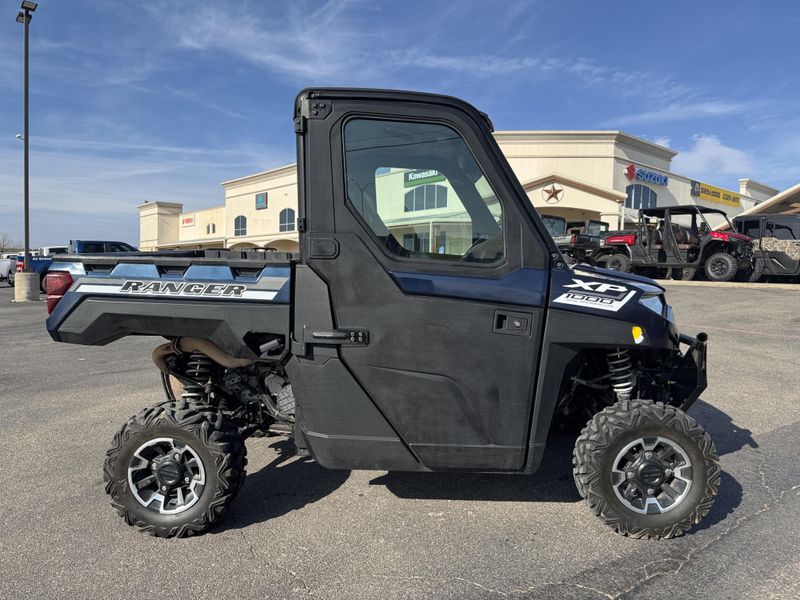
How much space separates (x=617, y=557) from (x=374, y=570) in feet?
4.14

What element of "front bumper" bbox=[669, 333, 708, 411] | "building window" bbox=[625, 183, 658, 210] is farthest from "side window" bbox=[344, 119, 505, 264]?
"building window" bbox=[625, 183, 658, 210]

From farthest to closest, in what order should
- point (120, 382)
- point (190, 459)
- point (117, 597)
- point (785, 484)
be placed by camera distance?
point (120, 382), point (785, 484), point (190, 459), point (117, 597)

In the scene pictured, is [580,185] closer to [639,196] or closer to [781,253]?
[639,196]

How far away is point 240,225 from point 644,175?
133 ft

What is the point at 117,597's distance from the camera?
241cm

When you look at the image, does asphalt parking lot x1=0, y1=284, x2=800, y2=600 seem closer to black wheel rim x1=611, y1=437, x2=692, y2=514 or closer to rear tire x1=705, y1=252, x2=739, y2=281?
black wheel rim x1=611, y1=437, x2=692, y2=514

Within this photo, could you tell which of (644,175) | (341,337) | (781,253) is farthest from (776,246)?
(644,175)

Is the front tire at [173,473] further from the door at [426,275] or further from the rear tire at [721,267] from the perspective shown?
the rear tire at [721,267]

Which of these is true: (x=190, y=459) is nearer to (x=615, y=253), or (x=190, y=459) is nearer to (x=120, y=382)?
(x=120, y=382)

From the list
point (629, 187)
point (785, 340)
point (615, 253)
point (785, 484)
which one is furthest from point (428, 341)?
point (629, 187)

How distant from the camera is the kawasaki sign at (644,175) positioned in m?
37.5

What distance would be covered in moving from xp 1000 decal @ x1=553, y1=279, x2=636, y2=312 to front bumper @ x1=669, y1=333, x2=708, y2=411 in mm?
784

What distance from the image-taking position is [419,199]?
2.90m

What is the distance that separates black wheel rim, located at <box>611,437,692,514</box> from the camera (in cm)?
289
